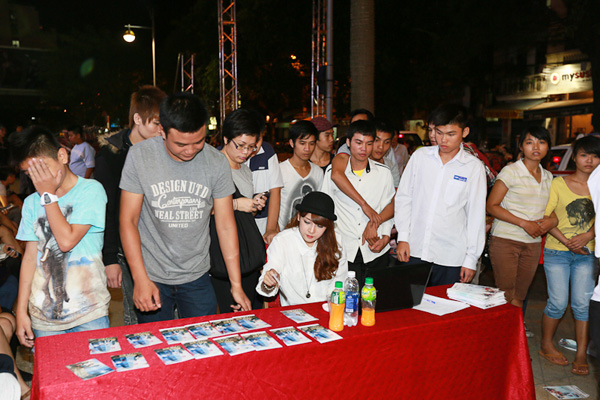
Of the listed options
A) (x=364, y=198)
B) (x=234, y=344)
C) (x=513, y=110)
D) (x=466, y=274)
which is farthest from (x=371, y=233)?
(x=513, y=110)

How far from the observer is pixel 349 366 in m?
2.32

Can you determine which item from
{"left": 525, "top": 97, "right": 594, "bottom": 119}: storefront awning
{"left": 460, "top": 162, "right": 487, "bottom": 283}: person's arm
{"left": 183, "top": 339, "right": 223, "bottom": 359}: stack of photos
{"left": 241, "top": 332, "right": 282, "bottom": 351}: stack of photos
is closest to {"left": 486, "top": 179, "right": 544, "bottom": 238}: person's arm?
{"left": 460, "top": 162, "right": 487, "bottom": 283}: person's arm

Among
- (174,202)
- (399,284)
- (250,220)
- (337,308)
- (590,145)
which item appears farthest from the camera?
(590,145)

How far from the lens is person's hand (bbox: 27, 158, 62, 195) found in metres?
2.30

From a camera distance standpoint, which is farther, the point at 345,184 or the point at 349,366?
the point at 345,184

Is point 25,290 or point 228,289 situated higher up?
point 25,290

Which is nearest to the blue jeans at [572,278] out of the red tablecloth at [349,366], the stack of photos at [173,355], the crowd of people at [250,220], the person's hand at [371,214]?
the crowd of people at [250,220]

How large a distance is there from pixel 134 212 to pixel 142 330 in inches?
24.3

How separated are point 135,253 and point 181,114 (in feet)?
2.56

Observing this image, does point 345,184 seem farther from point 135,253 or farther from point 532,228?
point 135,253

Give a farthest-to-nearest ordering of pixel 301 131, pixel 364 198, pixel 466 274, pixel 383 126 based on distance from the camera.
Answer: pixel 383 126 < pixel 301 131 < pixel 364 198 < pixel 466 274

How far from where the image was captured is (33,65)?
45969 millimetres

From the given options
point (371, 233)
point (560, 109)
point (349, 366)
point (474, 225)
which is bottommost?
point (349, 366)

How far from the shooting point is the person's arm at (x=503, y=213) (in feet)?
12.4
